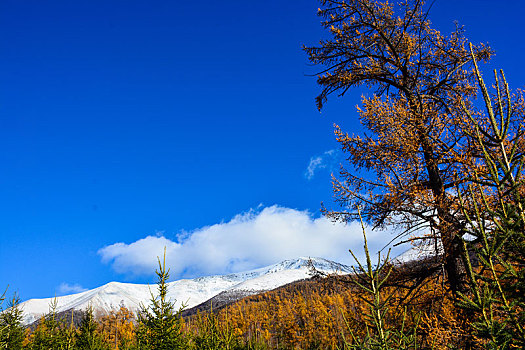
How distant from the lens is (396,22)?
9.52 m

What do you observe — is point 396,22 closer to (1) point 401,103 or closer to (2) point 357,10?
(2) point 357,10

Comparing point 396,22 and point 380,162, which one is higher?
point 396,22

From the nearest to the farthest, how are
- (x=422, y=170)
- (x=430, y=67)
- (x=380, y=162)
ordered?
(x=422, y=170)
(x=380, y=162)
(x=430, y=67)

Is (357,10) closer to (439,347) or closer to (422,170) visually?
(422,170)

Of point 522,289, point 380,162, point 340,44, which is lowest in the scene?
point 522,289

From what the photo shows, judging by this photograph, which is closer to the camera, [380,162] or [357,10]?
[380,162]

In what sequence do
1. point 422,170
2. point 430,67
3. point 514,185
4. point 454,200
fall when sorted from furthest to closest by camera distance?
point 430,67 → point 422,170 → point 454,200 → point 514,185

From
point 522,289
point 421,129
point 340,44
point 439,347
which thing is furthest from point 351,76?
point 522,289

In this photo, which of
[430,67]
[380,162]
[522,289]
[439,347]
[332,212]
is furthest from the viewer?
[430,67]

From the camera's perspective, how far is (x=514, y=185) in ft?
6.39

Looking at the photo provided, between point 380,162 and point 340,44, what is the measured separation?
3.96 meters

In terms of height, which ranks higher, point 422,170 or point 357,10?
point 357,10

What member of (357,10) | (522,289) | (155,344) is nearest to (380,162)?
(357,10)

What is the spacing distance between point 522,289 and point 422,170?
17.9 ft
